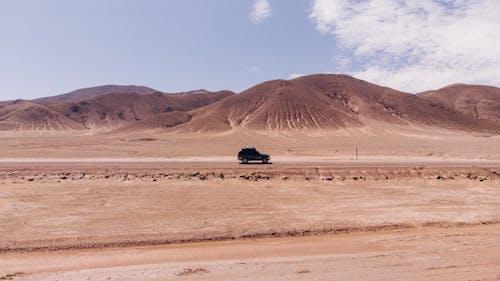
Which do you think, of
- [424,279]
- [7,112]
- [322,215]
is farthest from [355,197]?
[7,112]

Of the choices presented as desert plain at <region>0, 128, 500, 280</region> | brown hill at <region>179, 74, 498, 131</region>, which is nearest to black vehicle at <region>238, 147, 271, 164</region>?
desert plain at <region>0, 128, 500, 280</region>

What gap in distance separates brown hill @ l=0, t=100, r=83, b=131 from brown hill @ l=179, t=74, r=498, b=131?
217 ft

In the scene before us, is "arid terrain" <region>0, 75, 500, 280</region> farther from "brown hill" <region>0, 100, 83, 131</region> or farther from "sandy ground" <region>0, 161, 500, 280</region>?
"brown hill" <region>0, 100, 83, 131</region>

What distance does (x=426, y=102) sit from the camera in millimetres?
139625

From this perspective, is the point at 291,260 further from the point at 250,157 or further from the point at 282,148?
the point at 282,148

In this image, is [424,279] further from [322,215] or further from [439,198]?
[439,198]

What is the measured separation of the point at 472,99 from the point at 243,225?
193466 millimetres

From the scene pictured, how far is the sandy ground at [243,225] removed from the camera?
11.0 m

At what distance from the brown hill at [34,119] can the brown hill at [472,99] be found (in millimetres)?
150944

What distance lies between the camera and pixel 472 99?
593 feet

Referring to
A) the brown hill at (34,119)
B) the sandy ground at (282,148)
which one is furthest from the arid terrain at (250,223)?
the brown hill at (34,119)

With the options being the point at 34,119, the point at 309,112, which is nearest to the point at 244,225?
the point at 309,112

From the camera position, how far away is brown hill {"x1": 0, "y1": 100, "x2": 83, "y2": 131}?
520ft

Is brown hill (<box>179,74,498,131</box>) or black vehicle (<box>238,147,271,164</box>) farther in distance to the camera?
brown hill (<box>179,74,498,131</box>)
